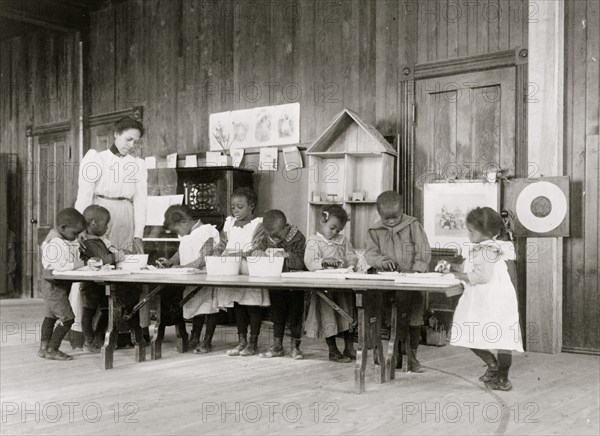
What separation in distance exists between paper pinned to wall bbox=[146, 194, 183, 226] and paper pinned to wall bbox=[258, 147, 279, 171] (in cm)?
109

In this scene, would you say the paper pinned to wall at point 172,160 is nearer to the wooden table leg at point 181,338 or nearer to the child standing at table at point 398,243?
the wooden table leg at point 181,338

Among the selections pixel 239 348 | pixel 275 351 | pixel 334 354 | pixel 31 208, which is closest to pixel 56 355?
pixel 239 348

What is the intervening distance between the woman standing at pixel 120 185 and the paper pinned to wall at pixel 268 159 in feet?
5.76

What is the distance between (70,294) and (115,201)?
798 mm

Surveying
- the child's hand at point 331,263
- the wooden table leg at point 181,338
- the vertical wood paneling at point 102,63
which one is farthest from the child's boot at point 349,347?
the vertical wood paneling at point 102,63

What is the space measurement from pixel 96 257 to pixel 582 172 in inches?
145

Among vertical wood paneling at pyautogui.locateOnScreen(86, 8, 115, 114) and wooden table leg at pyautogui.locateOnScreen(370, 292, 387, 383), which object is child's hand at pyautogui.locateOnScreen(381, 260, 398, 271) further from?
vertical wood paneling at pyautogui.locateOnScreen(86, 8, 115, 114)

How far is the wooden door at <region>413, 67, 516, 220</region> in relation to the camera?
219 inches

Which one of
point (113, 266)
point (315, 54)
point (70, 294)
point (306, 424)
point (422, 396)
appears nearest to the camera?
point (306, 424)

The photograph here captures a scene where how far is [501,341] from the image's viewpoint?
381cm

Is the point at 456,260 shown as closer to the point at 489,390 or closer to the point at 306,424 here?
the point at 489,390

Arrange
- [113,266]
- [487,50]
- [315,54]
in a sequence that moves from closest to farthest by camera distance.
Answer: [113,266]
[487,50]
[315,54]

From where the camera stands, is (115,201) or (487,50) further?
(487,50)

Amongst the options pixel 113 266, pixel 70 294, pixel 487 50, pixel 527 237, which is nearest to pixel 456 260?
pixel 527 237
